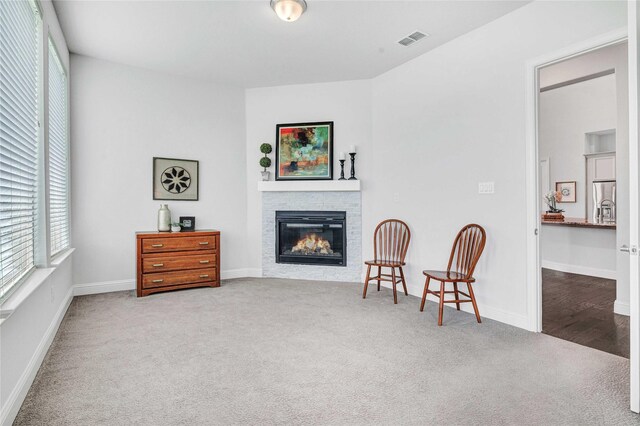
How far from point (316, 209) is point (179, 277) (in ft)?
6.47

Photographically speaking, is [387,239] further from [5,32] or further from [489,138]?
[5,32]

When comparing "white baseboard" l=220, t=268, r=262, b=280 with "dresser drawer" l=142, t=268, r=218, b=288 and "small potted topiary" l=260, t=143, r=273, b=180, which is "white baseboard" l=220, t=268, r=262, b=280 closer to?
"dresser drawer" l=142, t=268, r=218, b=288

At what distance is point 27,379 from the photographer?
2.01 m

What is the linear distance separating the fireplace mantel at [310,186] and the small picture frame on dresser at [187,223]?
1.00 metres

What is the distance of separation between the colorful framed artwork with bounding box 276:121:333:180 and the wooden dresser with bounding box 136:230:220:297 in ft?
4.51

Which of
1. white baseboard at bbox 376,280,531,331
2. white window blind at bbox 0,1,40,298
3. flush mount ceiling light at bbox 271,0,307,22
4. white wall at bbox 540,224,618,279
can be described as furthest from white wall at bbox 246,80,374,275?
white wall at bbox 540,224,618,279

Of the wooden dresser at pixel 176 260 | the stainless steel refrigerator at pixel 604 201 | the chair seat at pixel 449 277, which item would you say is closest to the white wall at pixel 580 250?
the stainless steel refrigerator at pixel 604 201

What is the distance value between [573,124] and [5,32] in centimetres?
721

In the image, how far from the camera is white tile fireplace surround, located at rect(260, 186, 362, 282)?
4852 mm

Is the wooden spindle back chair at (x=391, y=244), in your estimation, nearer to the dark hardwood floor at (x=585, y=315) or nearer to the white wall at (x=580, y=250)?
the dark hardwood floor at (x=585, y=315)

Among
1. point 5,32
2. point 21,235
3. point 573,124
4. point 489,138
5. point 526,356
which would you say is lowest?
point 526,356

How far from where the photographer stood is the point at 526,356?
2.46m

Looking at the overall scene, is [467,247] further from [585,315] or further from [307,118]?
[307,118]

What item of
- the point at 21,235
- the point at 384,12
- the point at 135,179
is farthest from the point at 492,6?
the point at 135,179
